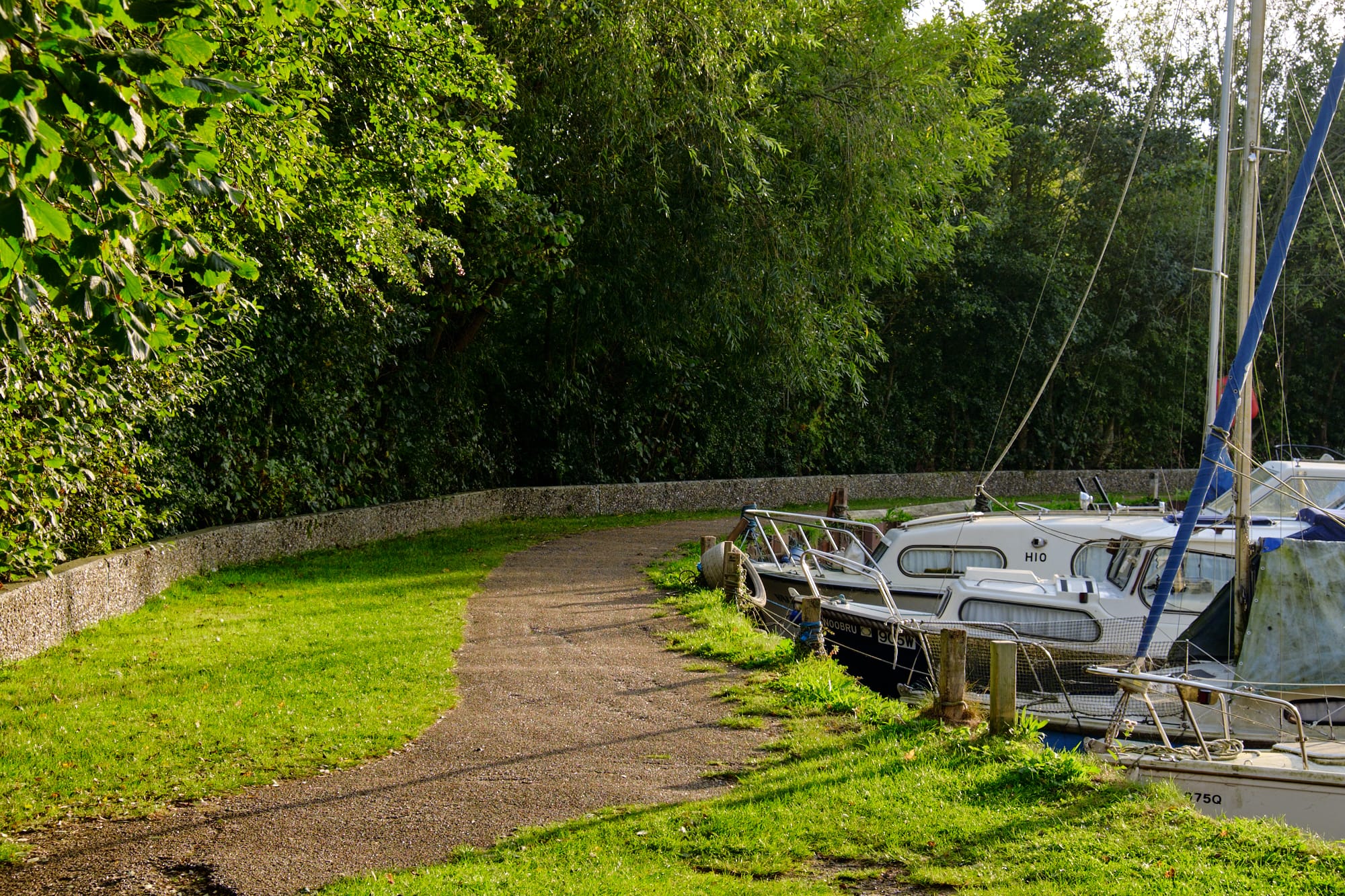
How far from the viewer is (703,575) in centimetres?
1498

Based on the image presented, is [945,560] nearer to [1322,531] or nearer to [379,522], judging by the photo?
[1322,531]

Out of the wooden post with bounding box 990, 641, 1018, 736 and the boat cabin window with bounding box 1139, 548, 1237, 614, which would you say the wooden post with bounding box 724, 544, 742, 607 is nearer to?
the boat cabin window with bounding box 1139, 548, 1237, 614

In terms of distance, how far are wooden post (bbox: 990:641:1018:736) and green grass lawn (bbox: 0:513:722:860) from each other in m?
4.06

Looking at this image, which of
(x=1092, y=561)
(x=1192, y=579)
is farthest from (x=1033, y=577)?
(x=1192, y=579)

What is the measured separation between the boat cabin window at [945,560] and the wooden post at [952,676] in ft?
22.4

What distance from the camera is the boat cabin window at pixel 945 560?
588 inches

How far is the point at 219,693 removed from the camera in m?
8.95

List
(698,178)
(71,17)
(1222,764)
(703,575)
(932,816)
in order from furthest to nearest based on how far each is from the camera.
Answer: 1. (698,178)
2. (703,575)
3. (1222,764)
4. (932,816)
5. (71,17)

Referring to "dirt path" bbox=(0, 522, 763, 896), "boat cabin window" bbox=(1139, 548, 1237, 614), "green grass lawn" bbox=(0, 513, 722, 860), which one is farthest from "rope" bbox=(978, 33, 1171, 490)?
"green grass lawn" bbox=(0, 513, 722, 860)

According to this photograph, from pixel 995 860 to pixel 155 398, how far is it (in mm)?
9998

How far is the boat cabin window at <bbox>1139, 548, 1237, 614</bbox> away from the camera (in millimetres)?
12891

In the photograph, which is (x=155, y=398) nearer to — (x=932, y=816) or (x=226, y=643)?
(x=226, y=643)

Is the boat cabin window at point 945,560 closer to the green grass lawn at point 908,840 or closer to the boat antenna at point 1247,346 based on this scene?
the boat antenna at point 1247,346

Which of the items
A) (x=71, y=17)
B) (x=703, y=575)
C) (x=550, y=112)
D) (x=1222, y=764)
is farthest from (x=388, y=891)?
(x=550, y=112)
